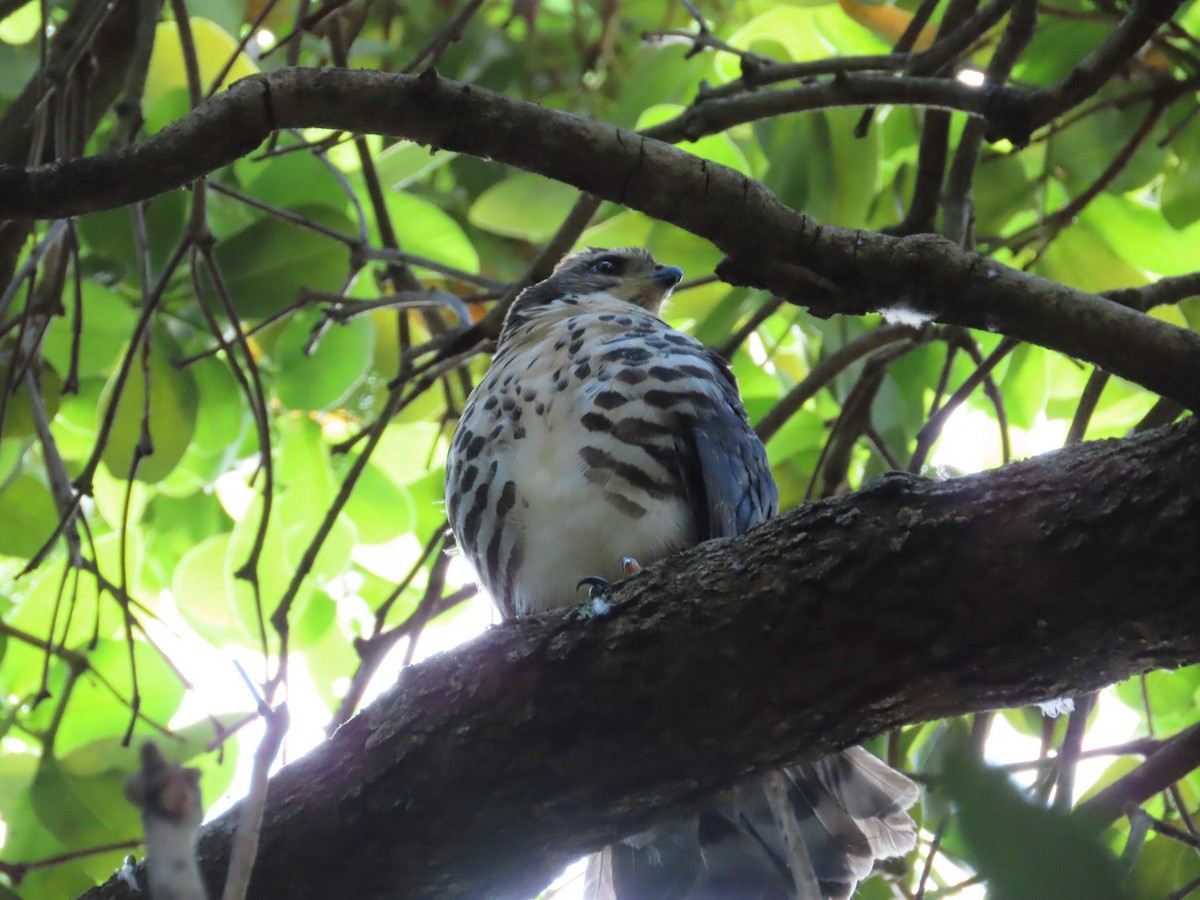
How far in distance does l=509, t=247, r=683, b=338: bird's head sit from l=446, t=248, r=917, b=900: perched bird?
0.38 meters

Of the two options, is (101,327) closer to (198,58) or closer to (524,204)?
(198,58)

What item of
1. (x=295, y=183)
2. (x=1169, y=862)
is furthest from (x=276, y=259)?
(x=1169, y=862)

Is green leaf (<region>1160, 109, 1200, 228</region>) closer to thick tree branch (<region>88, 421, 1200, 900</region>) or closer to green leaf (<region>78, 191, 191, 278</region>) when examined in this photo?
thick tree branch (<region>88, 421, 1200, 900</region>)

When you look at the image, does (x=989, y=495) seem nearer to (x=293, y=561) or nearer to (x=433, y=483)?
(x=293, y=561)

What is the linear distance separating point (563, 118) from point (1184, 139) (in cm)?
231

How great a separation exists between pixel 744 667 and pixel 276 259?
6.89 feet

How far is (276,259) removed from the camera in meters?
3.40

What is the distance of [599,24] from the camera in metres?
5.29

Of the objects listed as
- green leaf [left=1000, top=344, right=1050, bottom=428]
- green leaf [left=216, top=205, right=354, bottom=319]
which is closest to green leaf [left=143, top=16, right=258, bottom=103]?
green leaf [left=216, top=205, right=354, bottom=319]

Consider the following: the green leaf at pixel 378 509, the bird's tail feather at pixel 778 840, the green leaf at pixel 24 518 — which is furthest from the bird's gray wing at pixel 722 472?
the green leaf at pixel 24 518

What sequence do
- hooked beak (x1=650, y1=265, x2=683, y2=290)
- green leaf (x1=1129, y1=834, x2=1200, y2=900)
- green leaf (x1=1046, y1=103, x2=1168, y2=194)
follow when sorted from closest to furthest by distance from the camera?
1. green leaf (x1=1129, y1=834, x2=1200, y2=900)
2. green leaf (x1=1046, y1=103, x2=1168, y2=194)
3. hooked beak (x1=650, y1=265, x2=683, y2=290)

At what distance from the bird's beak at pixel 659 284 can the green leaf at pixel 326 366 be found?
81cm

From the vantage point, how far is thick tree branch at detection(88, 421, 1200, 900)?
5.16ft

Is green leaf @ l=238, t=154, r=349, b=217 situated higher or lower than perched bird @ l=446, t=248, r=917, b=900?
higher
